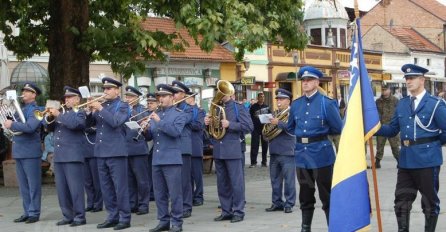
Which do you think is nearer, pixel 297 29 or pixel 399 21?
pixel 297 29

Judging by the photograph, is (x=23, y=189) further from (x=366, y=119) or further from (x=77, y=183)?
(x=366, y=119)

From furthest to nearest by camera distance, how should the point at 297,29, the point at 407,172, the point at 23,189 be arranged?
the point at 297,29 → the point at 23,189 → the point at 407,172

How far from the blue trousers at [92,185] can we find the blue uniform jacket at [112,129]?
2015 mm

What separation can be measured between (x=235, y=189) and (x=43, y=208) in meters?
4.02

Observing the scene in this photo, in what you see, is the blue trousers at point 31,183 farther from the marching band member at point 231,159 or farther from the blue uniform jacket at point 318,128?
the blue uniform jacket at point 318,128

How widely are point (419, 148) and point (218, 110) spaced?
3438mm

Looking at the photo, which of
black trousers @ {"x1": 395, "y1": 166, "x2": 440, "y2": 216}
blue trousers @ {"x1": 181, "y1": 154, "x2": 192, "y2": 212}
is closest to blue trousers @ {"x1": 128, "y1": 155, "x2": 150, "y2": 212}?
blue trousers @ {"x1": 181, "y1": 154, "x2": 192, "y2": 212}

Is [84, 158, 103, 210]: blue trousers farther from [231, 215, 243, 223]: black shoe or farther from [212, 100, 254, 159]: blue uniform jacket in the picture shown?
[231, 215, 243, 223]: black shoe

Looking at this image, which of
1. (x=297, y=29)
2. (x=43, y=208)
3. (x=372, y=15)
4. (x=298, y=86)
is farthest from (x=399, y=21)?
(x=43, y=208)

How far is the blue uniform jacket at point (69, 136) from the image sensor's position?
37.7 ft

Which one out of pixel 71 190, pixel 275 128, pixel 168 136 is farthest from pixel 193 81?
pixel 168 136

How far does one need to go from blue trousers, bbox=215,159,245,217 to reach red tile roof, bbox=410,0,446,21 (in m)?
61.9

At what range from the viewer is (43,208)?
45.8 ft

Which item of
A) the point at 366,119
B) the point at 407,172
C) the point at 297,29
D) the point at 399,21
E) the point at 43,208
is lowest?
the point at 43,208
